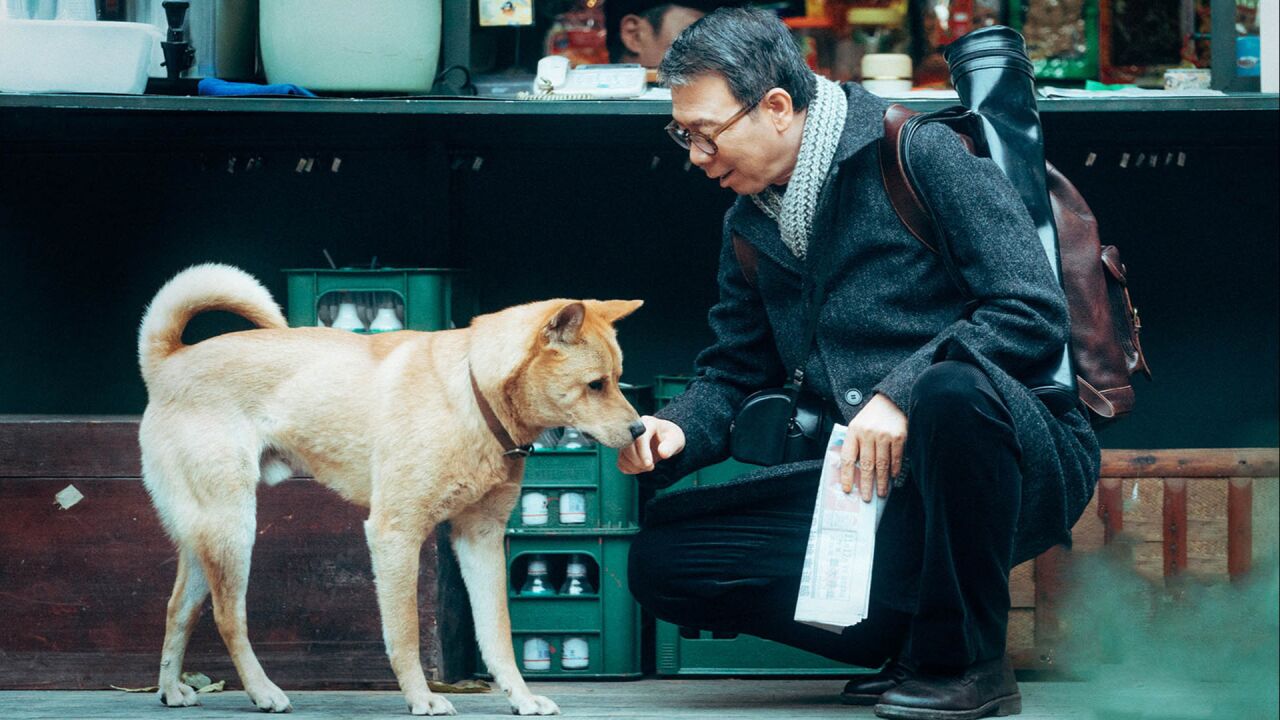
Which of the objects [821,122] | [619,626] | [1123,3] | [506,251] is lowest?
[619,626]

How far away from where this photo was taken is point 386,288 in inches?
138

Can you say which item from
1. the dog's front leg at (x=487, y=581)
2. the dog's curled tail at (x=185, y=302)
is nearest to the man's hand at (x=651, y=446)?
the dog's front leg at (x=487, y=581)

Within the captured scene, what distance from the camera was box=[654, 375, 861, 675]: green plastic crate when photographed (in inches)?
138

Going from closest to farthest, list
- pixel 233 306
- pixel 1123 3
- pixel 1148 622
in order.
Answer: pixel 1148 622
pixel 233 306
pixel 1123 3

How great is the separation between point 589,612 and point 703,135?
150cm

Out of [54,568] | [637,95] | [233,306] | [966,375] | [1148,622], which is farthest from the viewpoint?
[637,95]

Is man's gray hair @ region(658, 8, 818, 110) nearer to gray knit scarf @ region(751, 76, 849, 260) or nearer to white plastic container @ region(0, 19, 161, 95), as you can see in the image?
gray knit scarf @ region(751, 76, 849, 260)

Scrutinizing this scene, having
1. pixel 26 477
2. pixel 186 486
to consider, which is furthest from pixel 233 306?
pixel 26 477

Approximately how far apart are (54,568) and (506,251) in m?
1.72

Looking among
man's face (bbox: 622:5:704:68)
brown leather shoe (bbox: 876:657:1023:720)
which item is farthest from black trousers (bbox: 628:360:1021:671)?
man's face (bbox: 622:5:704:68)

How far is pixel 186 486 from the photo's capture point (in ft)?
8.74

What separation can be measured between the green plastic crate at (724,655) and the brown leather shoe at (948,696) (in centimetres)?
106

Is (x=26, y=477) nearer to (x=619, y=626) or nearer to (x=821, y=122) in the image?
(x=619, y=626)

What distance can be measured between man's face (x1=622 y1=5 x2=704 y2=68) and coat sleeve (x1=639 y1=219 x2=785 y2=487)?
1427 mm
